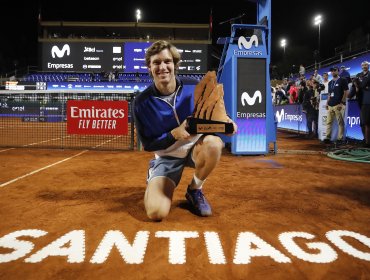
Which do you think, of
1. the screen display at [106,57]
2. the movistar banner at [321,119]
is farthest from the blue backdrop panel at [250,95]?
the screen display at [106,57]

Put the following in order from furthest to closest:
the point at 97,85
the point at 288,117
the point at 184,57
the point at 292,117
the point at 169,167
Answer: the point at 97,85, the point at 184,57, the point at 288,117, the point at 292,117, the point at 169,167

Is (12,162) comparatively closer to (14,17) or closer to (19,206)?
(19,206)

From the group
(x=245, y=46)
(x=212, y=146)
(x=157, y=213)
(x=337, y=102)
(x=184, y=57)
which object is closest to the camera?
(x=157, y=213)

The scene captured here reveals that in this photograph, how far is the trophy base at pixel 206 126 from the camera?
3.12m

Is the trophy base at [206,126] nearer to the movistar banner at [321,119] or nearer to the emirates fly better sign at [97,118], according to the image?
the emirates fly better sign at [97,118]

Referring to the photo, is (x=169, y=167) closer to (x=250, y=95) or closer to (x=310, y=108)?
(x=250, y=95)

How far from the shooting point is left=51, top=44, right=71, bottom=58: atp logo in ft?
96.5

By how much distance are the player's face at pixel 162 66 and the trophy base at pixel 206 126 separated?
0.54 m

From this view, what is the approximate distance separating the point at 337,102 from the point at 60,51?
2587 centimetres

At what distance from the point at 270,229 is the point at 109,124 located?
6.51 meters

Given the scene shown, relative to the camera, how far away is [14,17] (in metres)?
47.6

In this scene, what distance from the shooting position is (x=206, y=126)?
312cm

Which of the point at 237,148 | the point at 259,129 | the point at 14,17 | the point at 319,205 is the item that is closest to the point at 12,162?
the point at 237,148

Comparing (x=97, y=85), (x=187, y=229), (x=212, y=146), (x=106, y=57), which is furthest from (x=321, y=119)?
(x=97, y=85)
